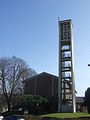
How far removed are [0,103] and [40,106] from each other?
24.2 meters

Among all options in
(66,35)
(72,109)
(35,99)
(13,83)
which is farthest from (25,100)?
(66,35)

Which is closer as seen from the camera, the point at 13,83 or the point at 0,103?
the point at 13,83

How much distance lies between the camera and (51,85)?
64062mm

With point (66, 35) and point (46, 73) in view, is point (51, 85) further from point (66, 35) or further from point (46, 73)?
point (66, 35)

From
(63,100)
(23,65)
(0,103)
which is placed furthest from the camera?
(0,103)

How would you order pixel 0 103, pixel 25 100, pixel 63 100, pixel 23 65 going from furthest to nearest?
pixel 0 103
pixel 23 65
pixel 63 100
pixel 25 100

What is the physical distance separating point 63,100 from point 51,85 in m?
5.81

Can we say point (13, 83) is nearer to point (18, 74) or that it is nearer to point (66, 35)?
point (18, 74)

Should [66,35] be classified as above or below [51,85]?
above

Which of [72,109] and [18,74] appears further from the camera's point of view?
[18,74]

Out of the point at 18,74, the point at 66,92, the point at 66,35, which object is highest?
the point at 66,35

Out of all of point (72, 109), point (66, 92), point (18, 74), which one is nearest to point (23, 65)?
point (18, 74)

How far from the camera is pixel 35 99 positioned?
2247 inches

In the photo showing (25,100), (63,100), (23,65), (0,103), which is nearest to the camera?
(25,100)
